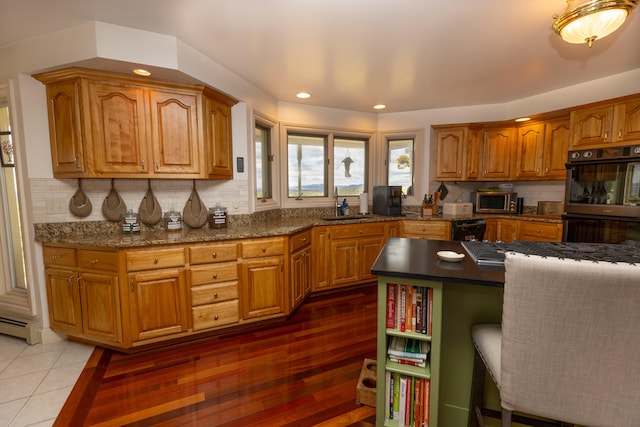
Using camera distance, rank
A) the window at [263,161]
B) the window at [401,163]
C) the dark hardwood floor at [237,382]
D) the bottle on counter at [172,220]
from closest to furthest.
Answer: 1. the dark hardwood floor at [237,382]
2. the bottle on counter at [172,220]
3. the window at [263,161]
4. the window at [401,163]

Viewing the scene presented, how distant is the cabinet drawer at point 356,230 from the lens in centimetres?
348

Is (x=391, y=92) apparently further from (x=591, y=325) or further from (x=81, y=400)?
(x=81, y=400)

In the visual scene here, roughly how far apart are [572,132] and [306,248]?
10.4 feet

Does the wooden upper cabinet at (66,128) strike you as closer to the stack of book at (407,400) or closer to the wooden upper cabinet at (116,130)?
the wooden upper cabinet at (116,130)

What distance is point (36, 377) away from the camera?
80.8 inches

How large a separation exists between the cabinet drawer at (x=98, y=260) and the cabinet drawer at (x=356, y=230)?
6.92ft

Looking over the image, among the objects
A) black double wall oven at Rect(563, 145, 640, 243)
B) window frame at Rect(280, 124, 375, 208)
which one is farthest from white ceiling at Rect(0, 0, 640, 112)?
black double wall oven at Rect(563, 145, 640, 243)

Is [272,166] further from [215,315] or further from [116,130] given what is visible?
[215,315]

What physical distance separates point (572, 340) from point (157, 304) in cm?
251

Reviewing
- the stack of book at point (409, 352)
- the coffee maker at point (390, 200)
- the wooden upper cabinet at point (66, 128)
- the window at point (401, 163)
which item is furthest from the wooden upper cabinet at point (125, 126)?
the window at point (401, 163)

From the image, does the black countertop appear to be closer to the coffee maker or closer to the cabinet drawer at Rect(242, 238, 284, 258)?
the cabinet drawer at Rect(242, 238, 284, 258)

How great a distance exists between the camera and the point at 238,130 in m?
3.06

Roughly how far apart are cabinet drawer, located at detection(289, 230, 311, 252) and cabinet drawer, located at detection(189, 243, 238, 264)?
56 cm

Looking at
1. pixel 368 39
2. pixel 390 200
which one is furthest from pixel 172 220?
pixel 390 200
